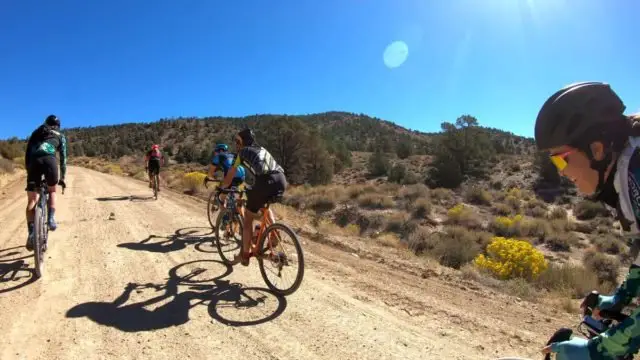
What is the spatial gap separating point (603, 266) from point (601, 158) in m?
14.3

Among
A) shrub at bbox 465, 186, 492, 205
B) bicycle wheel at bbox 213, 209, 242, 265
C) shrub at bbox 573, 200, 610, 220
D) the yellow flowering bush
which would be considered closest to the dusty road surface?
bicycle wheel at bbox 213, 209, 242, 265

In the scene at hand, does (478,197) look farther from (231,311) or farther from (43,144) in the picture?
(43,144)

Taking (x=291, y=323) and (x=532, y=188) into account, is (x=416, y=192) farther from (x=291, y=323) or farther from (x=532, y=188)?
(x=291, y=323)

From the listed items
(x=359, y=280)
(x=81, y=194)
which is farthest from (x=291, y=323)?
(x=81, y=194)

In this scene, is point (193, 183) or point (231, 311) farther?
point (193, 183)

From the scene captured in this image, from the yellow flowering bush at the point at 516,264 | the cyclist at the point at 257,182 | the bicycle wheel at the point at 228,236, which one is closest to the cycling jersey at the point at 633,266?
the cyclist at the point at 257,182

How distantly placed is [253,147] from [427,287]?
3277 millimetres

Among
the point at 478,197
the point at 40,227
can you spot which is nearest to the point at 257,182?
the point at 40,227

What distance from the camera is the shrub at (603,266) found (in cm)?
1202

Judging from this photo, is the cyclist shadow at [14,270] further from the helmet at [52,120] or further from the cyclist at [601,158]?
the cyclist at [601,158]

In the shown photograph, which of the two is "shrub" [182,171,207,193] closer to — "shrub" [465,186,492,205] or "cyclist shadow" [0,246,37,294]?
"cyclist shadow" [0,246,37,294]

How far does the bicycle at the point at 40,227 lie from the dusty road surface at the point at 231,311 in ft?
0.77

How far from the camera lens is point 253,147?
5121 millimetres

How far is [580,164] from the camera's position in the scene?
162 cm
